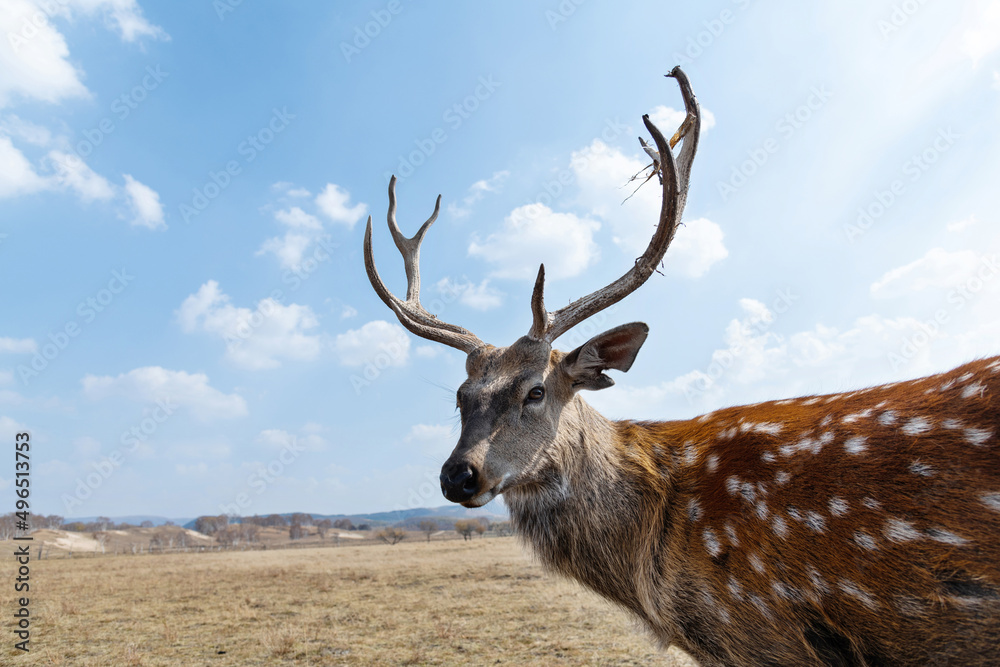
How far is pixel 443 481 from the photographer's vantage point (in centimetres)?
352

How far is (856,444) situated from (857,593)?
0.73 meters

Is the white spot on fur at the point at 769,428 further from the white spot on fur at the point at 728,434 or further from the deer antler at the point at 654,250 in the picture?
the deer antler at the point at 654,250

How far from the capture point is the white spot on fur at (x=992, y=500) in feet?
8.16

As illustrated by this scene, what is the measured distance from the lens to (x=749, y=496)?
326 centimetres

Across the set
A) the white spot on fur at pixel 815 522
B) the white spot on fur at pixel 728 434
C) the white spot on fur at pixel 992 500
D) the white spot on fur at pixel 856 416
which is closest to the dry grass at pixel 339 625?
the white spot on fur at pixel 728 434

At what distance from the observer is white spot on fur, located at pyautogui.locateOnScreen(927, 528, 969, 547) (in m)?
2.52

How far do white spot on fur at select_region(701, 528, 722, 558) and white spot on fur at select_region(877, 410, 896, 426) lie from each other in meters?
1.09

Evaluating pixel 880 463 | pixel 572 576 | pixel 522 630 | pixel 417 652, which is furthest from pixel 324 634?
pixel 880 463

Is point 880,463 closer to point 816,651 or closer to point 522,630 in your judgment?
point 816,651

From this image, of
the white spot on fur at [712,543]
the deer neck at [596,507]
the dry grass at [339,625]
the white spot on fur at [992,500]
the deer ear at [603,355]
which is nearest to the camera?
the white spot on fur at [992,500]

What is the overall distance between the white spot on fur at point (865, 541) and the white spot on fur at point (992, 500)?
48cm

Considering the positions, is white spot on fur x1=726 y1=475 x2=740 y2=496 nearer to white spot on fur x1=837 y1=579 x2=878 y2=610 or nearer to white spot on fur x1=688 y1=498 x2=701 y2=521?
white spot on fur x1=688 y1=498 x2=701 y2=521

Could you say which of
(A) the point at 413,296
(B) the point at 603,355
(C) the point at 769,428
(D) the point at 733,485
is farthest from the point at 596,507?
(A) the point at 413,296

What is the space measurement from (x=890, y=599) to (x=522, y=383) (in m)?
2.33
